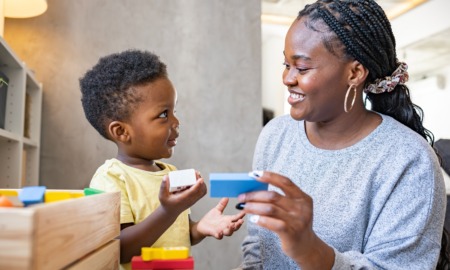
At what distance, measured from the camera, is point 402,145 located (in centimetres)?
103

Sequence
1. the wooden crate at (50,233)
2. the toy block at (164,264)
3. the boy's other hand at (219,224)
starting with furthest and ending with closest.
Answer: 1. the boy's other hand at (219,224)
2. the toy block at (164,264)
3. the wooden crate at (50,233)

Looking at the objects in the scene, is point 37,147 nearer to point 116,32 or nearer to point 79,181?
point 79,181

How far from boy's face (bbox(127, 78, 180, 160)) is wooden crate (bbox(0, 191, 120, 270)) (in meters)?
0.54

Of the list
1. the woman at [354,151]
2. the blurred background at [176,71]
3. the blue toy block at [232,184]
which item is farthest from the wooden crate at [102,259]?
the blurred background at [176,71]

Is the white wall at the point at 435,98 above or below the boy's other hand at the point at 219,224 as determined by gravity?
above

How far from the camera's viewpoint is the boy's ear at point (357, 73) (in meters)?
1.10

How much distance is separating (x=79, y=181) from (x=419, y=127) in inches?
71.0

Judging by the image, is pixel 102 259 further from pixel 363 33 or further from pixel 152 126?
pixel 363 33

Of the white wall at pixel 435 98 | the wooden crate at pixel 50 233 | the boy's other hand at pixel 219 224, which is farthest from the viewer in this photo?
the white wall at pixel 435 98

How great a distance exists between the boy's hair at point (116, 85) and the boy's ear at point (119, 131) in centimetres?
2

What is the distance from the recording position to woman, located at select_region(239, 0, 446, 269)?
95cm

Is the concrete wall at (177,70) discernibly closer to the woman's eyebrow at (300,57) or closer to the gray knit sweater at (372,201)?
the gray knit sweater at (372,201)

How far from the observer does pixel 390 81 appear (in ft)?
3.79

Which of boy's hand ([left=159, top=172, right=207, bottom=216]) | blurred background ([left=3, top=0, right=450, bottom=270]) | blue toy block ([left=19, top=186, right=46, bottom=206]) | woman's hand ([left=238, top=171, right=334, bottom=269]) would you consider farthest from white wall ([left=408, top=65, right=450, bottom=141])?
blue toy block ([left=19, top=186, right=46, bottom=206])
